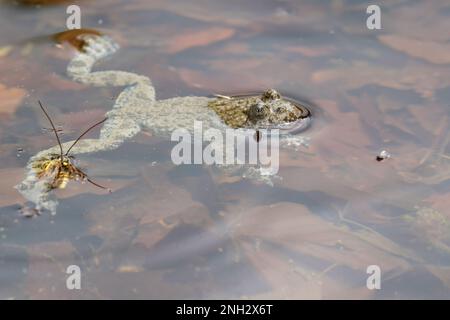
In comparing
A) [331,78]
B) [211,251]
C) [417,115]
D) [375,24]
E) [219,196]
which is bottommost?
[211,251]

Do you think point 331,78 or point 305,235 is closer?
point 305,235

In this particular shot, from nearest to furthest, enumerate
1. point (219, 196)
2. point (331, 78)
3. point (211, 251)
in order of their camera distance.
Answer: point (211, 251)
point (219, 196)
point (331, 78)

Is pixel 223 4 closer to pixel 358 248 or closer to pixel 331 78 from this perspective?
pixel 331 78

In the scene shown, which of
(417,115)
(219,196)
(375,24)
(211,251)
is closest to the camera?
(211,251)

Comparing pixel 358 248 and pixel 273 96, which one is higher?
pixel 273 96

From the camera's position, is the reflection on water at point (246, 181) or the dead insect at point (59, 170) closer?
the reflection on water at point (246, 181)

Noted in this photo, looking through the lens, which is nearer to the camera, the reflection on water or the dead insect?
the reflection on water

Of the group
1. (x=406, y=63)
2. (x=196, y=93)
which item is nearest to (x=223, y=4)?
(x=196, y=93)
